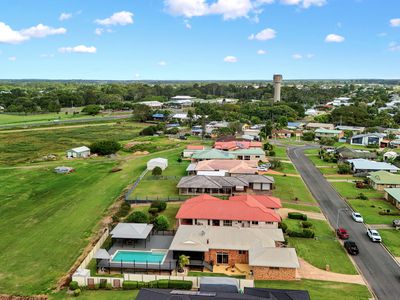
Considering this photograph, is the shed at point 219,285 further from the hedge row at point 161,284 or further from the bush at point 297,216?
the bush at point 297,216

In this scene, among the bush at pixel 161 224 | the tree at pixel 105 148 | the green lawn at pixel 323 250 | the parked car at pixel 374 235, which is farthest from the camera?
the tree at pixel 105 148

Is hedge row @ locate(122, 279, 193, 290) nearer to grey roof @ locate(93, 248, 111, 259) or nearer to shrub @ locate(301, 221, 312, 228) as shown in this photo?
grey roof @ locate(93, 248, 111, 259)

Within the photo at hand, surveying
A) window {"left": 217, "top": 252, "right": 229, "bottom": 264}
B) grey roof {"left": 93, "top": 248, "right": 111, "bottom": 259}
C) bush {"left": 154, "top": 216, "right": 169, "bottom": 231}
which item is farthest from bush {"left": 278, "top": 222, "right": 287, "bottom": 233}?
grey roof {"left": 93, "top": 248, "right": 111, "bottom": 259}

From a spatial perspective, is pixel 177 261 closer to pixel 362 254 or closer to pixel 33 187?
pixel 362 254

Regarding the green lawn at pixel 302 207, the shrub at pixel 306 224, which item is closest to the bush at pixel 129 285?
the shrub at pixel 306 224

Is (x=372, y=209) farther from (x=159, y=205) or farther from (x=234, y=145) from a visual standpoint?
(x=234, y=145)

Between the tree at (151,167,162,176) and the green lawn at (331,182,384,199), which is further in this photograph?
the tree at (151,167,162,176)
